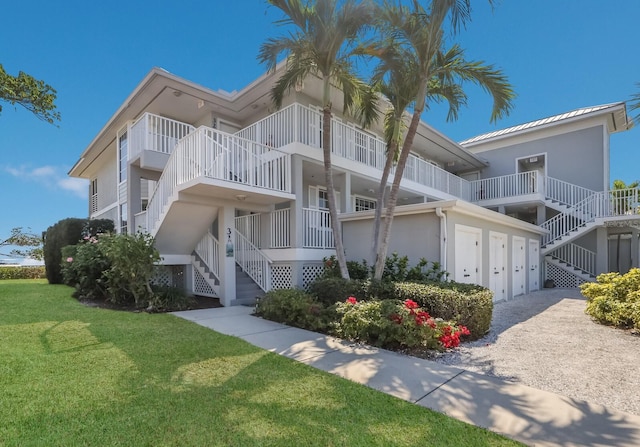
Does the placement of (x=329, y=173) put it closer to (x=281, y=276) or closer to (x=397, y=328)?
(x=281, y=276)

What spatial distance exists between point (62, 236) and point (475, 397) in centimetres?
1486

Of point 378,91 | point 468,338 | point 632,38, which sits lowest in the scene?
point 468,338

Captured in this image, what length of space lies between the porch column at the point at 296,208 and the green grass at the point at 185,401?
15.7 feet

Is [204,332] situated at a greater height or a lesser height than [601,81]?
lesser

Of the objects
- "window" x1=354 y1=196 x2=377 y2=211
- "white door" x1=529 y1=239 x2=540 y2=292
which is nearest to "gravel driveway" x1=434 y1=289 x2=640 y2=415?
"white door" x1=529 y1=239 x2=540 y2=292

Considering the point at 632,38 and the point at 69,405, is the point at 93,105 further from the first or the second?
the point at 632,38

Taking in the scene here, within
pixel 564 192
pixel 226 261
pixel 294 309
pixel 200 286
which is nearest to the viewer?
pixel 294 309

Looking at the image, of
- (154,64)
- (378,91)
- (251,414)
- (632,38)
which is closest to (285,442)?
(251,414)

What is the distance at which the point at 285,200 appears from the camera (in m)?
10.4

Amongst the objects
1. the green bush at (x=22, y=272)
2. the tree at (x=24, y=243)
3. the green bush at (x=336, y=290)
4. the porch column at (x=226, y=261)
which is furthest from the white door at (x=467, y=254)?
the tree at (x=24, y=243)

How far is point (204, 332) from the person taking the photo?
265 inches

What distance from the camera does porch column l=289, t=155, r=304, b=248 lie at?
34.2 feet

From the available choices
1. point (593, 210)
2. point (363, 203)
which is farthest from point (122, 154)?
point (593, 210)

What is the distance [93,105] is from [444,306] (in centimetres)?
1908
